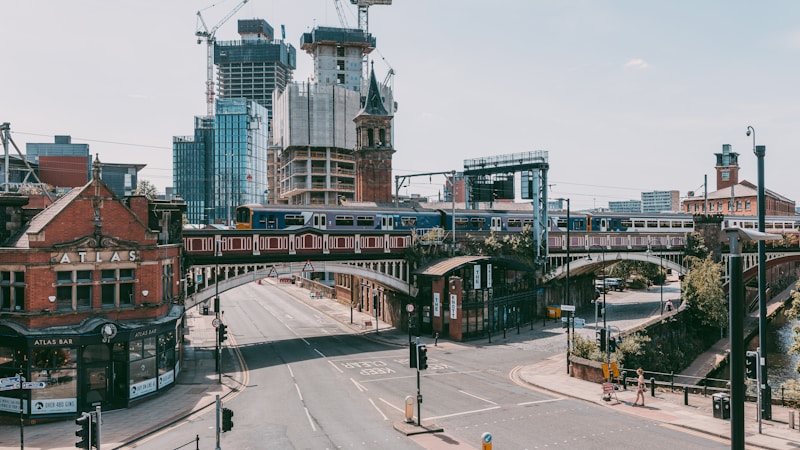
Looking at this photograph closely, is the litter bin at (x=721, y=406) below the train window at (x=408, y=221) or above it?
below

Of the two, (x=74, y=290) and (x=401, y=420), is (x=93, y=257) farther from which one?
(x=401, y=420)

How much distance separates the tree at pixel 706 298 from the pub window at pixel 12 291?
5851cm

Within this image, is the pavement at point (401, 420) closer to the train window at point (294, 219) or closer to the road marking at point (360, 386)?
the road marking at point (360, 386)

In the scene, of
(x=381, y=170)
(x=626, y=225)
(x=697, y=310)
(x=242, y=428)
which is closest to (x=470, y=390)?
(x=242, y=428)

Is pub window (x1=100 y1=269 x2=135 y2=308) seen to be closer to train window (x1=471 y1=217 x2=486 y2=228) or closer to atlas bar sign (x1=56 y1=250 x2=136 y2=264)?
atlas bar sign (x1=56 y1=250 x2=136 y2=264)

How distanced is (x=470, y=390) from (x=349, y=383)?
7.13 m

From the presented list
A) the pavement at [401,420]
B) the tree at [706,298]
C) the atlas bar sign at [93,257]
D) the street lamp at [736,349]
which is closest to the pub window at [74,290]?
the atlas bar sign at [93,257]

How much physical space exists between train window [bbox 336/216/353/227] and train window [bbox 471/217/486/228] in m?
15.3

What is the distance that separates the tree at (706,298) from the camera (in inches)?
2279

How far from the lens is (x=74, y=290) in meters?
29.0

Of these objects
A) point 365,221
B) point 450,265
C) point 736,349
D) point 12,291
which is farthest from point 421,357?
point 365,221

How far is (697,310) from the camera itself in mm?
58844

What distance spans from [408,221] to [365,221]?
5.32m

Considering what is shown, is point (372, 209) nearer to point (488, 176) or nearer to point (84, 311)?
point (488, 176)
